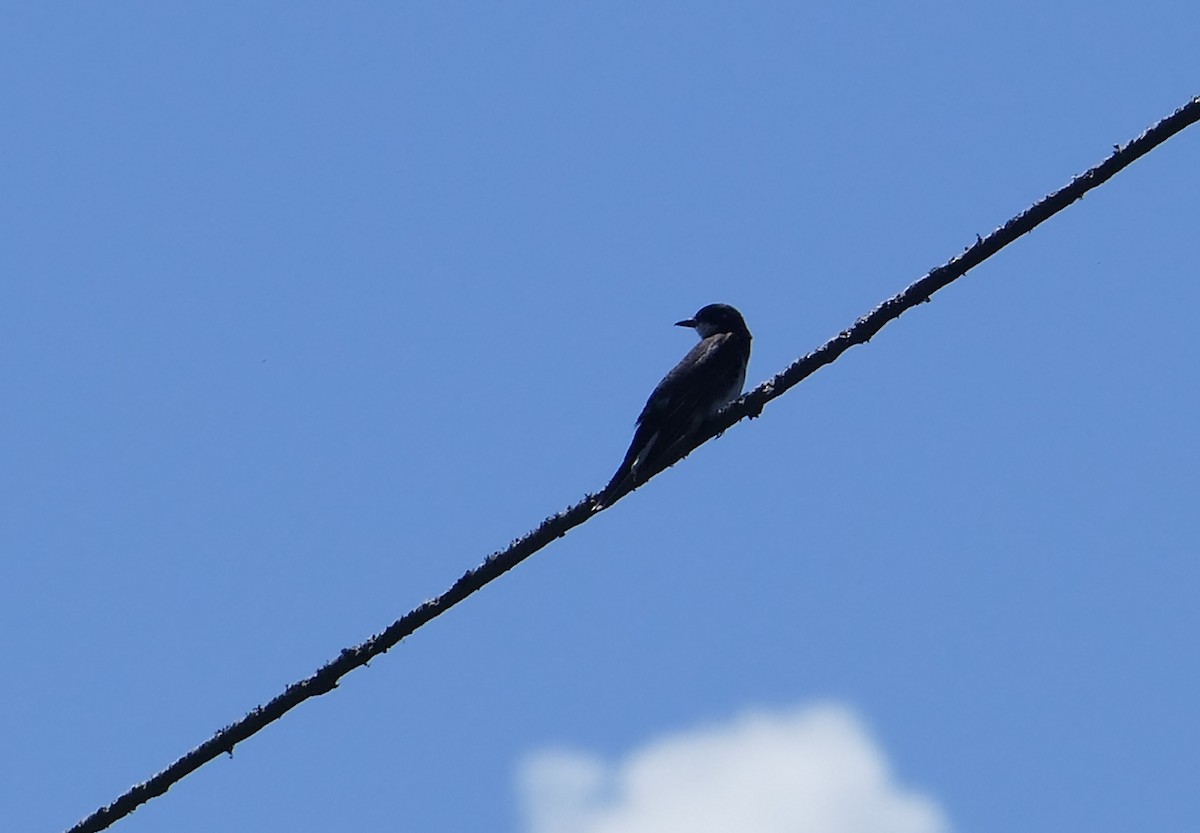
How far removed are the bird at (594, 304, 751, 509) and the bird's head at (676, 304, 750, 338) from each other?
0.26m

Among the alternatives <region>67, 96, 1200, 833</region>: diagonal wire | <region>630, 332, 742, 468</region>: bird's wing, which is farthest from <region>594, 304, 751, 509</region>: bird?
<region>67, 96, 1200, 833</region>: diagonal wire

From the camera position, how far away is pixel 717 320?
13250 mm

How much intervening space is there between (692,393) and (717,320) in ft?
7.75

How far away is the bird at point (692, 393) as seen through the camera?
1012 cm

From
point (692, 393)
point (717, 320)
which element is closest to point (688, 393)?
point (692, 393)

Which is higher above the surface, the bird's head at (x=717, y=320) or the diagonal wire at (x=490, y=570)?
the bird's head at (x=717, y=320)

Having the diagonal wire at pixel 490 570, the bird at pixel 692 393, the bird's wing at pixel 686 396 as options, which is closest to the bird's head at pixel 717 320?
the bird at pixel 692 393

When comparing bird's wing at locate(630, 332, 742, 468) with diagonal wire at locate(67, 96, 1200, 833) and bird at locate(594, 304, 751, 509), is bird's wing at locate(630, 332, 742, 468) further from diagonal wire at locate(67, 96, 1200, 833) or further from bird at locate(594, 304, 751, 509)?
diagonal wire at locate(67, 96, 1200, 833)

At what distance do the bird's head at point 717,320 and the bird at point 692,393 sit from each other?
0.26 meters

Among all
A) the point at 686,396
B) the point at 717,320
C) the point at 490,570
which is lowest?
the point at 490,570

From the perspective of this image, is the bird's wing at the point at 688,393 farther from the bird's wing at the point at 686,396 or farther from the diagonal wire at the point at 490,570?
A: the diagonal wire at the point at 490,570

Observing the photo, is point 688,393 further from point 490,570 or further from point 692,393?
point 490,570

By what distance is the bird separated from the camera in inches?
398

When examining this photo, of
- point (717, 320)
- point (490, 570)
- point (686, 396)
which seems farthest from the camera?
point (717, 320)
